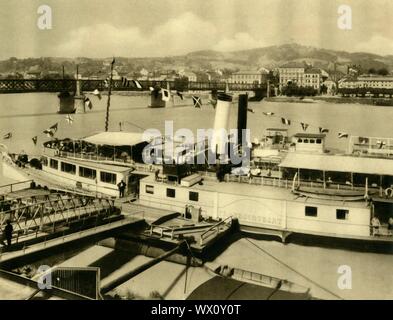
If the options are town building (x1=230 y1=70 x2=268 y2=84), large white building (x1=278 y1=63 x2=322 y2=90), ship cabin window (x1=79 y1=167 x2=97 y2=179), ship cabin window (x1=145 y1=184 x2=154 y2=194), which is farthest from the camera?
town building (x1=230 y1=70 x2=268 y2=84)

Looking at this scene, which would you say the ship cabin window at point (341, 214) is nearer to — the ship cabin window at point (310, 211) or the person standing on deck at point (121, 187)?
the ship cabin window at point (310, 211)

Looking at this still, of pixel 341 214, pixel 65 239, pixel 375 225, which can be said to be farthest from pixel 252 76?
pixel 65 239

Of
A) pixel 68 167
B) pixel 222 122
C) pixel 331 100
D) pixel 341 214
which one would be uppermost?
pixel 331 100

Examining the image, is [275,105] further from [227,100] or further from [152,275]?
[152,275]

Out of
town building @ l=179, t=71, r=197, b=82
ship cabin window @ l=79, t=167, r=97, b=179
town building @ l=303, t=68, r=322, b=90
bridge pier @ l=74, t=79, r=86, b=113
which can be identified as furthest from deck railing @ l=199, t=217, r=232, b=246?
town building @ l=179, t=71, r=197, b=82

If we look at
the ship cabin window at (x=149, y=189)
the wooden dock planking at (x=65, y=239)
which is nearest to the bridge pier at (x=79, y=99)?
the ship cabin window at (x=149, y=189)

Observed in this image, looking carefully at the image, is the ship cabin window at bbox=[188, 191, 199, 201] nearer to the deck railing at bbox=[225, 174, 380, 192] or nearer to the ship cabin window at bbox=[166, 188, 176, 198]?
the ship cabin window at bbox=[166, 188, 176, 198]

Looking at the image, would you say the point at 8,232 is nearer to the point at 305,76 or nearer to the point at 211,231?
the point at 211,231

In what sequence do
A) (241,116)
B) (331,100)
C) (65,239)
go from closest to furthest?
(65,239)
(241,116)
(331,100)
